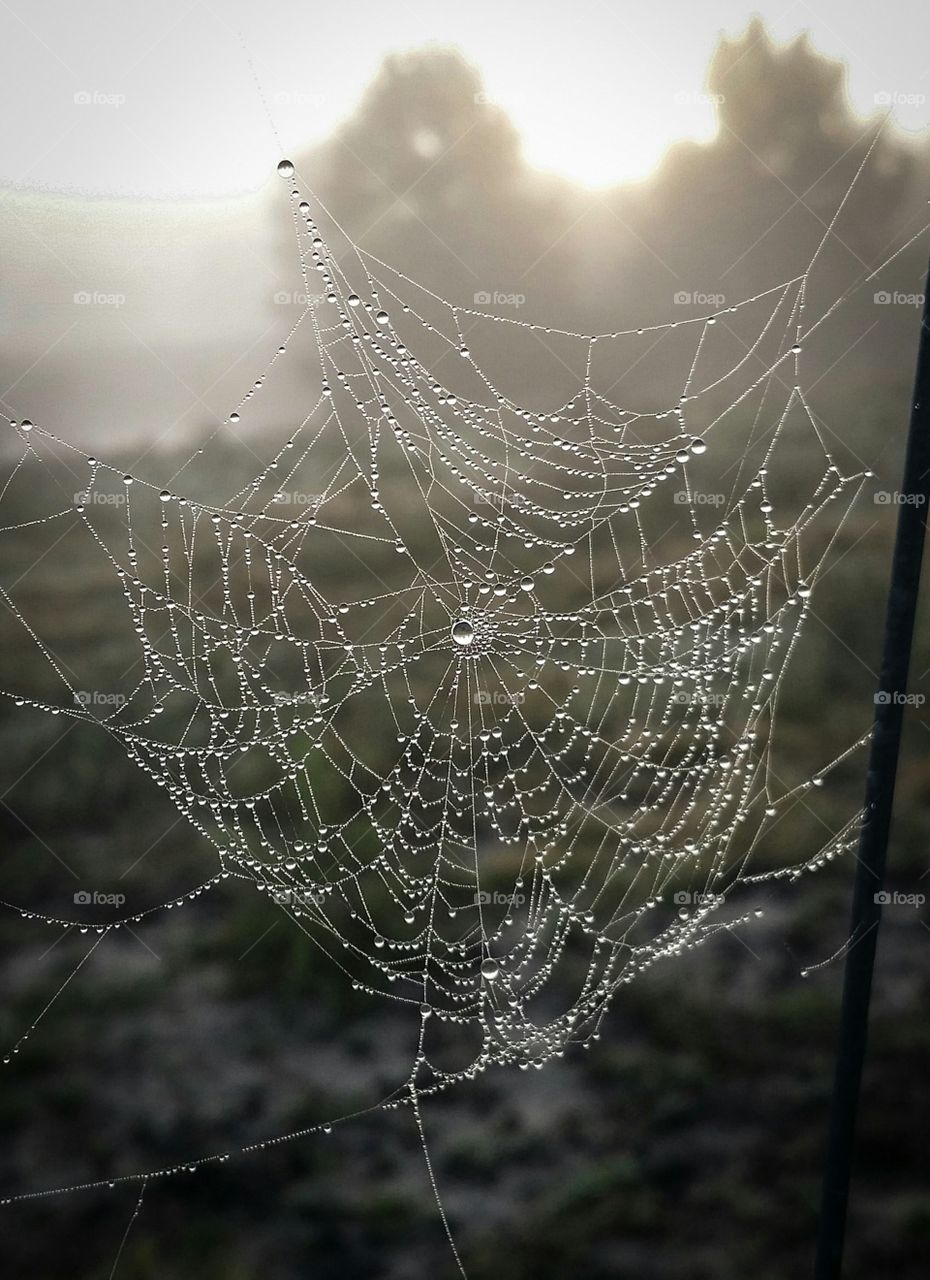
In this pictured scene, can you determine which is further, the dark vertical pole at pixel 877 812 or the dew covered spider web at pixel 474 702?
the dew covered spider web at pixel 474 702

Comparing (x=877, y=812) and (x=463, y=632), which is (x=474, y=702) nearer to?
(x=463, y=632)

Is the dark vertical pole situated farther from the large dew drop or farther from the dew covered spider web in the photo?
the large dew drop

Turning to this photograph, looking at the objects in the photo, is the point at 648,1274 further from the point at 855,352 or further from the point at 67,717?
the point at 855,352

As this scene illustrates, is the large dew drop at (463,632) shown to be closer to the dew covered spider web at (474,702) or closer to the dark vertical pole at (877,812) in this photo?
the dew covered spider web at (474,702)

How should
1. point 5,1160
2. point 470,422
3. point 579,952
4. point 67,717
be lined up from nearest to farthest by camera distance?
point 470,422
point 5,1160
point 579,952
point 67,717

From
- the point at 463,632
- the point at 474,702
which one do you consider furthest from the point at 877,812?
the point at 474,702

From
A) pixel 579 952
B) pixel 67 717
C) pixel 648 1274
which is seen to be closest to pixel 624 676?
pixel 579 952

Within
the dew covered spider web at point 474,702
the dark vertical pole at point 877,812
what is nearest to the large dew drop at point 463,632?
the dew covered spider web at point 474,702
